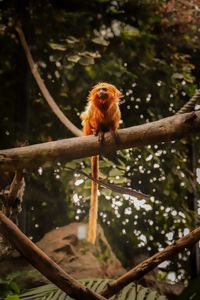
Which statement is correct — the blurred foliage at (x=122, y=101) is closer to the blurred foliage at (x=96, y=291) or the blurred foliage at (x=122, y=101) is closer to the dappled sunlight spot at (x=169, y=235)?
the dappled sunlight spot at (x=169, y=235)

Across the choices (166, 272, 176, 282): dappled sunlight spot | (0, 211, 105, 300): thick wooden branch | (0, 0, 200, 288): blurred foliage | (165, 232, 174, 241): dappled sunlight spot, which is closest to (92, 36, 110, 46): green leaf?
(0, 0, 200, 288): blurred foliage

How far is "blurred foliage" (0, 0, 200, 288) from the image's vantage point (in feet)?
6.22

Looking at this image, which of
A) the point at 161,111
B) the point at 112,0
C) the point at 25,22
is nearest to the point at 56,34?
the point at 25,22

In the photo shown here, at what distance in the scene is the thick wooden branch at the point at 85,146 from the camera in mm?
1451

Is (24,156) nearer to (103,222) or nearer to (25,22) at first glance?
(103,222)

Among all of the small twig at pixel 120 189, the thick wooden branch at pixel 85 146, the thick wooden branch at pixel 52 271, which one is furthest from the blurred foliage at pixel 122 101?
the thick wooden branch at pixel 52 271

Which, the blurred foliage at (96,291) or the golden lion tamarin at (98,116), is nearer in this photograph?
the blurred foliage at (96,291)

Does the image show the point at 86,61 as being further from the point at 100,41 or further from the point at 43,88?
the point at 43,88

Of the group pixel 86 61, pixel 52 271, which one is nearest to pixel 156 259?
pixel 52 271

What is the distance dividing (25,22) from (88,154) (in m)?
1.16

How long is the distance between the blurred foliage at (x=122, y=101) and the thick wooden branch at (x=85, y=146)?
0.24 m

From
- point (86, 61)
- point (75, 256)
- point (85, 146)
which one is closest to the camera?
point (85, 146)

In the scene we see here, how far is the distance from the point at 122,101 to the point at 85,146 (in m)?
0.66

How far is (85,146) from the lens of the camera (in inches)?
60.4
